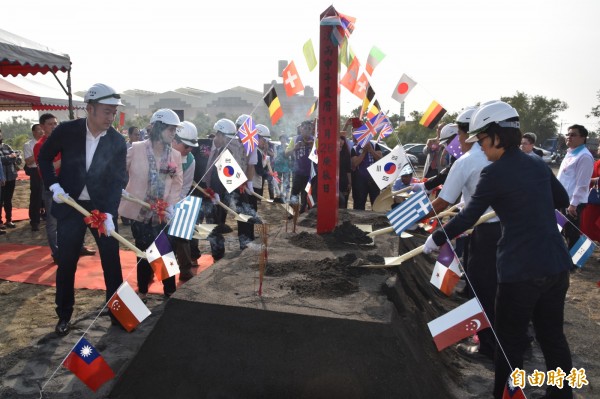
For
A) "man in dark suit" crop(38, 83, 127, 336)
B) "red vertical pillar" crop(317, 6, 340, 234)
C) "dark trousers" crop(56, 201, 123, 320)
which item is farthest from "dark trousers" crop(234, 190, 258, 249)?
"man in dark suit" crop(38, 83, 127, 336)

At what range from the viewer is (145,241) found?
5.05 meters

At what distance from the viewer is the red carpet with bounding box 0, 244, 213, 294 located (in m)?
5.74

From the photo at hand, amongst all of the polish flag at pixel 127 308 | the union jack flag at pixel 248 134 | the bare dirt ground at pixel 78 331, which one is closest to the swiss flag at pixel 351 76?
the union jack flag at pixel 248 134

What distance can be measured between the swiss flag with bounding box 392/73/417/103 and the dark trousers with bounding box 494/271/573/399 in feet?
13.6

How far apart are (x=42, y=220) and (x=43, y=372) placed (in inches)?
284

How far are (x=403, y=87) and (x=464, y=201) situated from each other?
2.92m

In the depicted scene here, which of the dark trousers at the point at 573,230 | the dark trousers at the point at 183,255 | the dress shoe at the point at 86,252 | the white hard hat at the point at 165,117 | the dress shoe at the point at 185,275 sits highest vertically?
the white hard hat at the point at 165,117

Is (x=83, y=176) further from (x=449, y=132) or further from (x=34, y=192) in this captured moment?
(x=34, y=192)

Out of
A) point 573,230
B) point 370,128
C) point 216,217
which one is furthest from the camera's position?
point 370,128

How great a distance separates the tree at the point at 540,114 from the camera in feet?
122

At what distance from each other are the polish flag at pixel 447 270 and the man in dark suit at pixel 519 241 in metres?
0.36

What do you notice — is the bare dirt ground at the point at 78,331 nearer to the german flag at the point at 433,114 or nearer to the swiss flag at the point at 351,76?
the german flag at the point at 433,114

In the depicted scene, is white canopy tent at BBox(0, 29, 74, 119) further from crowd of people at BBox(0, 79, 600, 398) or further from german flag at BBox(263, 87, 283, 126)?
german flag at BBox(263, 87, 283, 126)

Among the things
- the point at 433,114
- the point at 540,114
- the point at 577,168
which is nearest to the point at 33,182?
the point at 433,114
